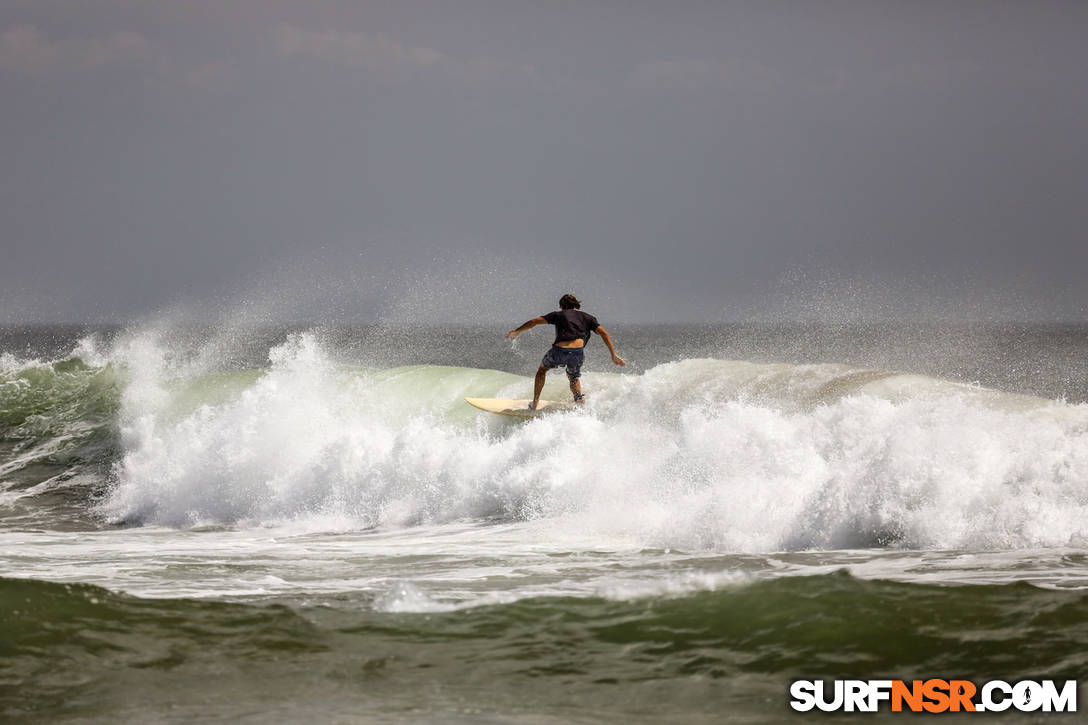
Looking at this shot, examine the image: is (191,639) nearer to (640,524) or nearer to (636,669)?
(636,669)

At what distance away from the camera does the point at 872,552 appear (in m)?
9.66

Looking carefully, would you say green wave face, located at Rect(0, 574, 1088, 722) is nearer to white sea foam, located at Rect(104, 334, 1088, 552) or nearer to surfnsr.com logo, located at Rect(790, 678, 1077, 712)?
surfnsr.com logo, located at Rect(790, 678, 1077, 712)

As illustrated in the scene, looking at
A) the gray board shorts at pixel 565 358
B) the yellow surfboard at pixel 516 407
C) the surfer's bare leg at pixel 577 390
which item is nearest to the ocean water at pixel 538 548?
the yellow surfboard at pixel 516 407

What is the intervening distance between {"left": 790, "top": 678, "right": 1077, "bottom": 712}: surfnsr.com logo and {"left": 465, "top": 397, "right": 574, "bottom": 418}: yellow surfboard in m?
9.09

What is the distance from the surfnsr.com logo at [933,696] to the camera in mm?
5504

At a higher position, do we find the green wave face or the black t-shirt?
the black t-shirt

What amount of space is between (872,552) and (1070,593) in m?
2.40

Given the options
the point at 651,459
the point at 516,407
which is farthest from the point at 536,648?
the point at 516,407

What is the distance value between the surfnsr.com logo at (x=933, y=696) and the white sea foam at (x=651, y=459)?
4134 millimetres

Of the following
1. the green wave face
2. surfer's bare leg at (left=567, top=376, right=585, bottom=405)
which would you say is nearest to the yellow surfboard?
surfer's bare leg at (left=567, top=376, right=585, bottom=405)

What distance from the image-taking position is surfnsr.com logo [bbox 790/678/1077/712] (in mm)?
5504

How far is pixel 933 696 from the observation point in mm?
5641

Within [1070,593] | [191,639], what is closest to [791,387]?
[1070,593]

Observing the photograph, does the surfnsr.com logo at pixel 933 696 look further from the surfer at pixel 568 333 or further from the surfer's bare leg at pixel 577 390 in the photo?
the surfer's bare leg at pixel 577 390
